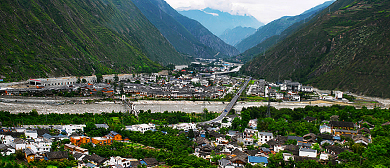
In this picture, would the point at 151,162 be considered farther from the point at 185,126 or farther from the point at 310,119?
the point at 310,119

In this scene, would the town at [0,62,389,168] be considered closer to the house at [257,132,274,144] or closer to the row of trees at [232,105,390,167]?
the house at [257,132,274,144]

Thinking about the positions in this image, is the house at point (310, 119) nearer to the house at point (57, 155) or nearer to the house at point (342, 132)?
the house at point (342, 132)

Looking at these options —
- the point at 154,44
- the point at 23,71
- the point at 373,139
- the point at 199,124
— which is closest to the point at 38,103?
the point at 23,71

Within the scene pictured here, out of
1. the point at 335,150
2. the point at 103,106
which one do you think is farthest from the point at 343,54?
the point at 103,106

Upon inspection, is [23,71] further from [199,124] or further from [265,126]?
[265,126]

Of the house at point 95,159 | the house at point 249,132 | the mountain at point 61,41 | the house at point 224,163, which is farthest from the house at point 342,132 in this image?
the mountain at point 61,41

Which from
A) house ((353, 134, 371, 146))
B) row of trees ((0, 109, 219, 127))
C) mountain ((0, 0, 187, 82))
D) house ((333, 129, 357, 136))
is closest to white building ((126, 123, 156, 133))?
row of trees ((0, 109, 219, 127))
